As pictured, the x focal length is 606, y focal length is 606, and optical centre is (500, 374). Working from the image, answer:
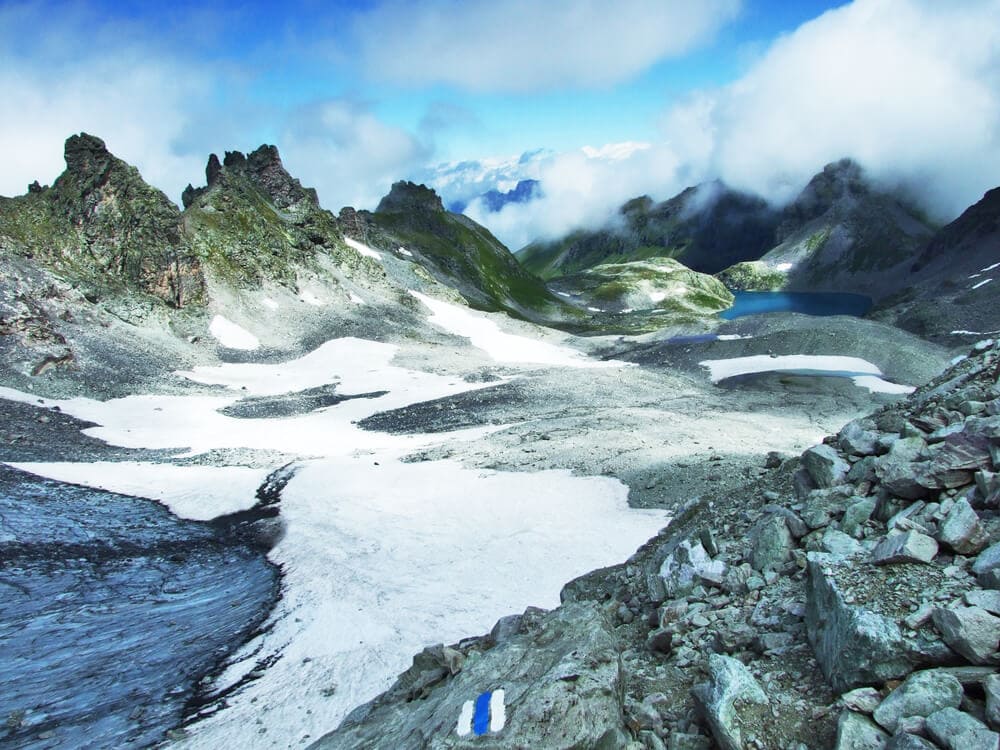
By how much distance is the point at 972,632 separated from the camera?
6.66 meters

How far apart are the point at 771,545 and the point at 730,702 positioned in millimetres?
4218

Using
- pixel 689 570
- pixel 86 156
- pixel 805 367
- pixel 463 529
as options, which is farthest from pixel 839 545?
pixel 86 156

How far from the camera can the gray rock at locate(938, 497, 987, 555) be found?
26.7ft

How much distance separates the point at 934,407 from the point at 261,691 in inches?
711

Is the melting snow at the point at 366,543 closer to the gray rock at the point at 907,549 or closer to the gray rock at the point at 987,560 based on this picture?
the gray rock at the point at 907,549

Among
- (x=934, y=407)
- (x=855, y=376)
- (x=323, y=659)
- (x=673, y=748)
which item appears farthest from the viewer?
(x=855, y=376)

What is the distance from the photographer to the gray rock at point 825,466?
12.6m

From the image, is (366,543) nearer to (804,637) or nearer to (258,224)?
(804,637)

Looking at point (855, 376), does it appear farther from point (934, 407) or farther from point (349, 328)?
point (349, 328)

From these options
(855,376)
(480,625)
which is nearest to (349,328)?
(855,376)

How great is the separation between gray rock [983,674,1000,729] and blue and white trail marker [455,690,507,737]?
213 inches

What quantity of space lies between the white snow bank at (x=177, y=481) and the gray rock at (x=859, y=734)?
107ft

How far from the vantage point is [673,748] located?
7.75 meters

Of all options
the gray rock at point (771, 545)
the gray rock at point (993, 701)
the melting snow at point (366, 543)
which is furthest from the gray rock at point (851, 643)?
the melting snow at point (366, 543)
